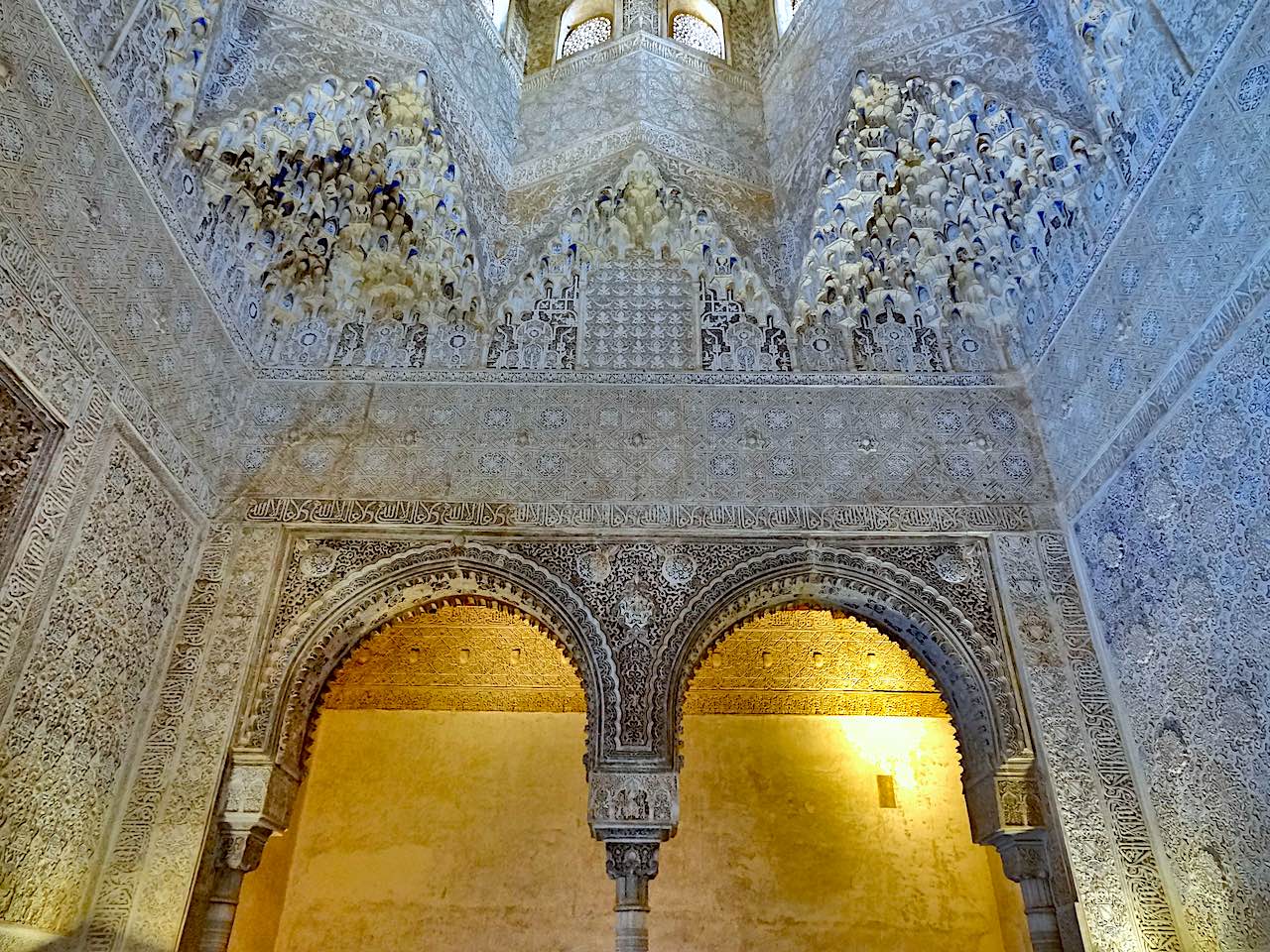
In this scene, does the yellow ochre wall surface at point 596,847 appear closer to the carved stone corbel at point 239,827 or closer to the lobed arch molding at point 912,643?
the carved stone corbel at point 239,827

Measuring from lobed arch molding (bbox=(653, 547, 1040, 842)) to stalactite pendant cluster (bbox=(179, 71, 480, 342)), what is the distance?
239cm

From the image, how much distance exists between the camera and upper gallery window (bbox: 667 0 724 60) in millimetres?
6473

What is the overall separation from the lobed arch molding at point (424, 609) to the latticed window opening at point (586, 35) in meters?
4.38

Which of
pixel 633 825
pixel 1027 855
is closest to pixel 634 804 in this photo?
pixel 633 825

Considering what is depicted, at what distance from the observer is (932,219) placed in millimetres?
4773

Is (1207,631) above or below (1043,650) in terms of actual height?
below

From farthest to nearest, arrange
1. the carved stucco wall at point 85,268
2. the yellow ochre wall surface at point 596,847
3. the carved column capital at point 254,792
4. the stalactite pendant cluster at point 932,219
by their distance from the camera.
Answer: the yellow ochre wall surface at point 596,847 → the stalactite pendant cluster at point 932,219 → the carved column capital at point 254,792 → the carved stucco wall at point 85,268

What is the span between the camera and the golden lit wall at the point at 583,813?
5.79 m

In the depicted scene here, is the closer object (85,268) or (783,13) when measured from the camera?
(85,268)

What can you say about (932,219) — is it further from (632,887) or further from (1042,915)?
(632,887)

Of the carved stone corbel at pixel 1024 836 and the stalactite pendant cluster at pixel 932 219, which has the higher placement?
the stalactite pendant cluster at pixel 932 219

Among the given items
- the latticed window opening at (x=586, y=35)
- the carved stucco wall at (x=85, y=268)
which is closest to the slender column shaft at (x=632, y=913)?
the carved stucco wall at (x=85, y=268)

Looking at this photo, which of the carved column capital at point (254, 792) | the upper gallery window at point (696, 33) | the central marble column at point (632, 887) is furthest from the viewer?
the upper gallery window at point (696, 33)

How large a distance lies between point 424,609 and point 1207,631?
356 centimetres
